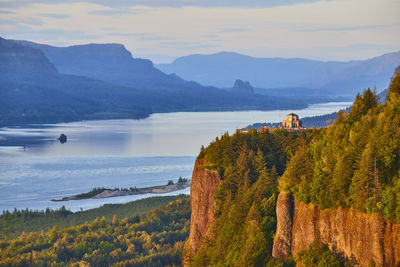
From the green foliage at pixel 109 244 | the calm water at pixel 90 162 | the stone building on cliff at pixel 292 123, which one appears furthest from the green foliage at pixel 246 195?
the calm water at pixel 90 162

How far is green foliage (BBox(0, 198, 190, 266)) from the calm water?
19669 millimetres

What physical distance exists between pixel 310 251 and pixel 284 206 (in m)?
2.71

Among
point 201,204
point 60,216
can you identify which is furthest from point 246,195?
point 60,216

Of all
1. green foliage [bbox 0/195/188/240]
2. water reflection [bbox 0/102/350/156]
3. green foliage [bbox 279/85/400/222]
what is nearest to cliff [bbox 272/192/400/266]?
green foliage [bbox 279/85/400/222]

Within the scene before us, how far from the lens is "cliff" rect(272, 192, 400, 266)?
22.1 m

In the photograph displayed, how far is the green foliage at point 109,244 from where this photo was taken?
4788cm

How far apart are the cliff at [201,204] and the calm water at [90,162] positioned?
43.2m

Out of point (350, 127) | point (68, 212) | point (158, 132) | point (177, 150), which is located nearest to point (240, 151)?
point (350, 127)

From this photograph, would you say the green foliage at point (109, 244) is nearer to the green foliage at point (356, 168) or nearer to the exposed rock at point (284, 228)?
the exposed rock at point (284, 228)

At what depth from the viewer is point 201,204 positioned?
122ft

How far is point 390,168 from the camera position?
947 inches

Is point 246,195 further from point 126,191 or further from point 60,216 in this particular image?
point 126,191

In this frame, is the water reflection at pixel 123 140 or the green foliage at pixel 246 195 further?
the water reflection at pixel 123 140

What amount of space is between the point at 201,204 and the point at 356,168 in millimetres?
13840
